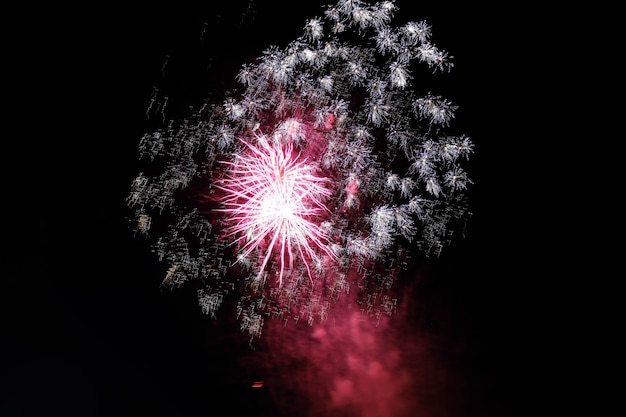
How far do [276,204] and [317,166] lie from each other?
901mm

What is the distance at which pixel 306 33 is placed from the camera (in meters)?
7.11

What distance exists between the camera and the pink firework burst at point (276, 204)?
21.0ft

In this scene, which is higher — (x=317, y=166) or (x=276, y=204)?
(x=317, y=166)

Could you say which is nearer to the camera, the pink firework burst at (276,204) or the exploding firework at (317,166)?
the pink firework burst at (276,204)

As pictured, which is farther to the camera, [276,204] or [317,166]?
[317,166]

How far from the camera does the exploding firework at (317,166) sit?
22.2 feet

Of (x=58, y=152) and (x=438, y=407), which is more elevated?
(x=58, y=152)

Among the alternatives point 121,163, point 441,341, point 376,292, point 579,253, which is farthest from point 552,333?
point 121,163

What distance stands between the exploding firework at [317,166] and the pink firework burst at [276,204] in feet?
Answer: 0.10

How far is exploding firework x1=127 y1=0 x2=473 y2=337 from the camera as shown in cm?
677

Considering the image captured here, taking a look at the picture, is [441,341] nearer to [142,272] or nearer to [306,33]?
[142,272]

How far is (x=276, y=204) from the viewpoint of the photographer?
6336 millimetres

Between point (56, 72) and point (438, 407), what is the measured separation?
8019 mm

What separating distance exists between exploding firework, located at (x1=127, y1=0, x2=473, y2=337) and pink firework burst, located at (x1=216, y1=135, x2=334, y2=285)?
0.03 meters
